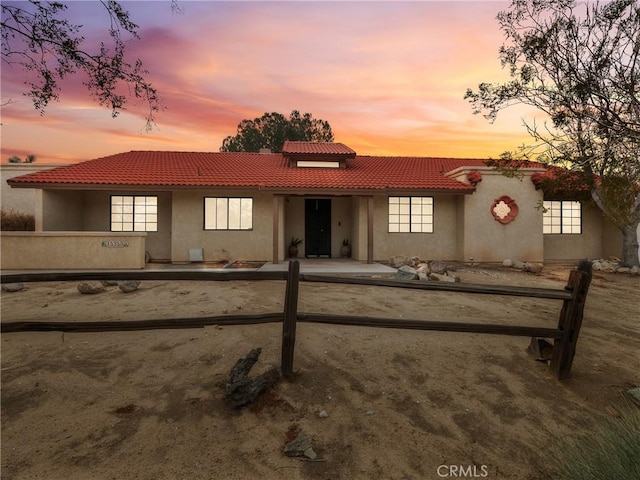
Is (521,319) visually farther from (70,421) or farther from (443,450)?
(70,421)

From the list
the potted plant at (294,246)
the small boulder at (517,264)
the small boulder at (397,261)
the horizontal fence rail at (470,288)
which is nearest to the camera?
the horizontal fence rail at (470,288)

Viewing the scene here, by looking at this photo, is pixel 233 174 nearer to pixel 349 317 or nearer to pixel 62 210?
pixel 62 210

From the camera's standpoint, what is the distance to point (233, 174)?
1284 centimetres

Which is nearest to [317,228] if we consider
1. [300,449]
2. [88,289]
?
[88,289]

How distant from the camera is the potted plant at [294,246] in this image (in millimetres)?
13281

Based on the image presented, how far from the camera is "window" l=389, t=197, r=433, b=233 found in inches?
507

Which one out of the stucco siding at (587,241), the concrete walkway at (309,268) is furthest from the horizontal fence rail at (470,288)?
the stucco siding at (587,241)

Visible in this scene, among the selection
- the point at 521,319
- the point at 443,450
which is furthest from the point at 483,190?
the point at 443,450

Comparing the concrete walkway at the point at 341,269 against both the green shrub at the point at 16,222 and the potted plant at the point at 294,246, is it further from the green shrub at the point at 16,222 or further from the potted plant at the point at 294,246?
the green shrub at the point at 16,222

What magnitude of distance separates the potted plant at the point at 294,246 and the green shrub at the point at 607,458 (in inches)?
451

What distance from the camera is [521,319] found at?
18.3 ft

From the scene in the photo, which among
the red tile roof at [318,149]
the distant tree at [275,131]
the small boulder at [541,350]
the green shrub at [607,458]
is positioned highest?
the distant tree at [275,131]

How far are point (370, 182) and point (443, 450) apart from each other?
35.6 ft

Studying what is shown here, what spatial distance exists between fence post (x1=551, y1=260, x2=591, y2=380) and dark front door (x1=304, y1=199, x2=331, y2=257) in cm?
1063
